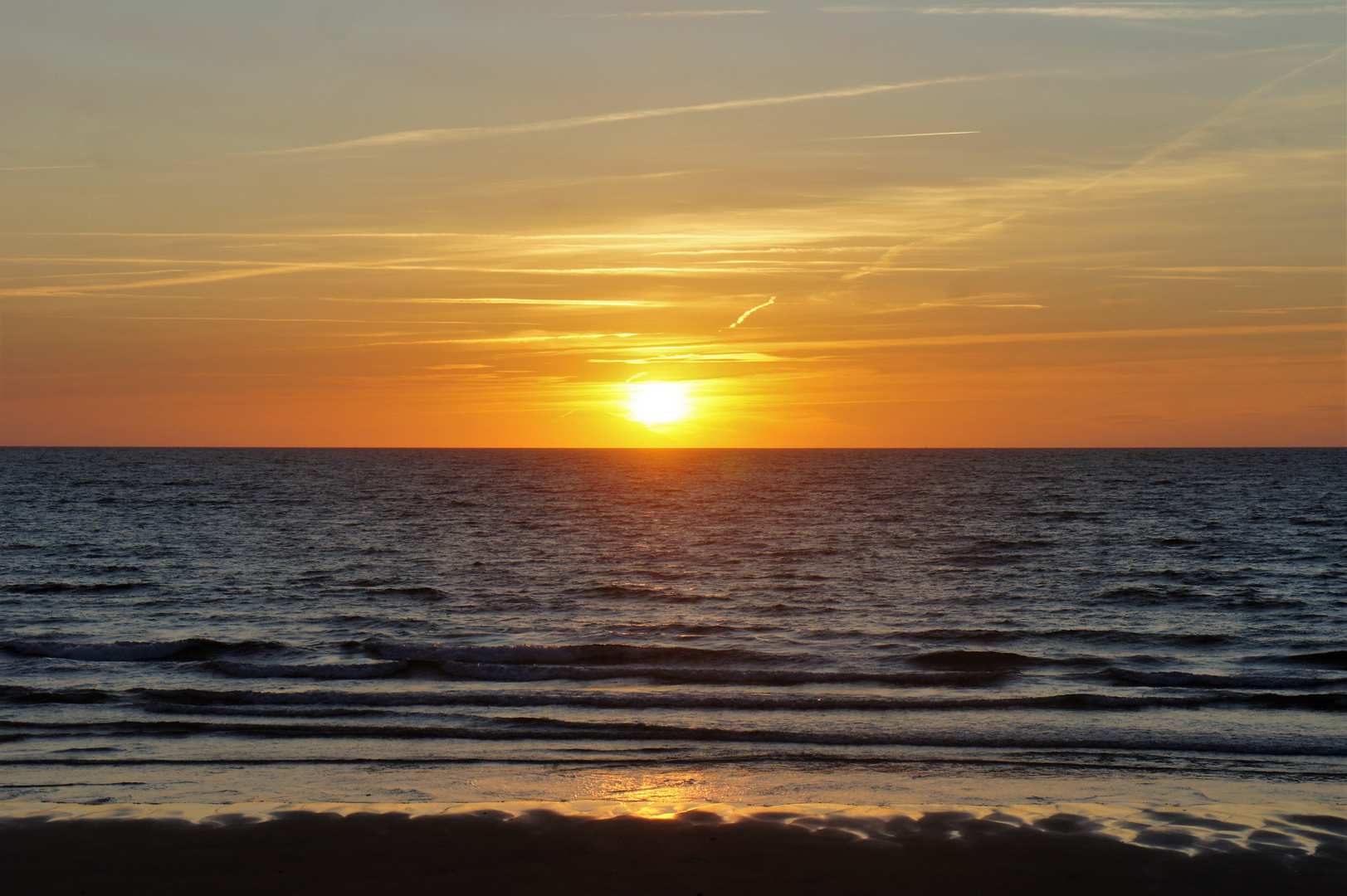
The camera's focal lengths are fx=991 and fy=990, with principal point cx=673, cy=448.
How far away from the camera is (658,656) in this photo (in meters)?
19.7

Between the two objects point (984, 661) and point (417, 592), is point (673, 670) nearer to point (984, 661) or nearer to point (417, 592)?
point (984, 661)

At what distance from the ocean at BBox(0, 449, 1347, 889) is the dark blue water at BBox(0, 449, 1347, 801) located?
95 mm

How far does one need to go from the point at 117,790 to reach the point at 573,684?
7878mm

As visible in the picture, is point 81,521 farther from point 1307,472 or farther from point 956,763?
point 1307,472

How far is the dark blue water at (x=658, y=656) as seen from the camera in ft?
41.5

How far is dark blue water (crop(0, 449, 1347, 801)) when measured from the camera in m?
12.7

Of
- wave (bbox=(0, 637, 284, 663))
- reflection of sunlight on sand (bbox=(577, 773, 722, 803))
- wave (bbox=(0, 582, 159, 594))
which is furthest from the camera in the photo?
wave (bbox=(0, 582, 159, 594))

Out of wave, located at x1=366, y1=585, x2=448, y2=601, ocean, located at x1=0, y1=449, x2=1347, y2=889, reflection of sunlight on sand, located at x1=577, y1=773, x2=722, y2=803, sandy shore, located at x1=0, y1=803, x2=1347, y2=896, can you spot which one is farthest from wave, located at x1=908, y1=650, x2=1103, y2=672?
wave, located at x1=366, y1=585, x2=448, y2=601

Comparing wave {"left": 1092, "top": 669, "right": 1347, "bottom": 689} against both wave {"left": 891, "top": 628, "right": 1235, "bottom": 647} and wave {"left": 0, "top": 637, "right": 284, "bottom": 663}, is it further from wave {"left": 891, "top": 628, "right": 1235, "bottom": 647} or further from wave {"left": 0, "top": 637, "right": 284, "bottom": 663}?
wave {"left": 0, "top": 637, "right": 284, "bottom": 663}

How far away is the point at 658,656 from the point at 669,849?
1053cm

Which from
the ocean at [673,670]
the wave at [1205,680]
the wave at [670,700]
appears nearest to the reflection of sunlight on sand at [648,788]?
the ocean at [673,670]

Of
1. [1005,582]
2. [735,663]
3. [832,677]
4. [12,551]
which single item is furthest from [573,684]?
[12,551]

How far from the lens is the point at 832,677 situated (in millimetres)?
17844

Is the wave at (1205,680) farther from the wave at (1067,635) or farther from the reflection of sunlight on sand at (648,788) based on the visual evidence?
the reflection of sunlight on sand at (648,788)
